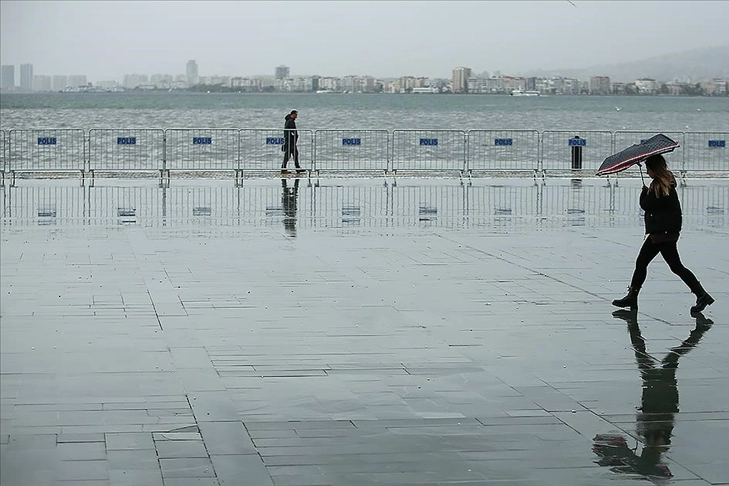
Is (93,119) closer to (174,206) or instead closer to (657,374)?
(174,206)

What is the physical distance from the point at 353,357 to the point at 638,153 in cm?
357

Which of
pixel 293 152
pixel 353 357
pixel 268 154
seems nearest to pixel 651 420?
pixel 353 357

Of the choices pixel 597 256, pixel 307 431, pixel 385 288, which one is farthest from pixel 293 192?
pixel 307 431

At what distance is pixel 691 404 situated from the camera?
830 cm

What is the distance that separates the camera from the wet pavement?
6.90 m

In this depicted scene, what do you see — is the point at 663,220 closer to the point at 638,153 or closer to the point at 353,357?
the point at 638,153

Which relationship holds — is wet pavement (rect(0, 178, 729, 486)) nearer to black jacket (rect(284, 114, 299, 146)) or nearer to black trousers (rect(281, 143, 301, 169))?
black trousers (rect(281, 143, 301, 169))

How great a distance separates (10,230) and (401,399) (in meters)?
10.7

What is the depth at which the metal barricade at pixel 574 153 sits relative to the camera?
33.5 m

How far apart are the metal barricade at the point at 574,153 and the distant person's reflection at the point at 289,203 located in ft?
22.1

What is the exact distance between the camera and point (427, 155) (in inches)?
1823

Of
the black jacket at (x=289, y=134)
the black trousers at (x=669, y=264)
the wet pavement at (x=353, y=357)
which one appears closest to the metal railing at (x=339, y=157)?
the black jacket at (x=289, y=134)

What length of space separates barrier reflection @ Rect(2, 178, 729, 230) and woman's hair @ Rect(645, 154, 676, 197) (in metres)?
7.43

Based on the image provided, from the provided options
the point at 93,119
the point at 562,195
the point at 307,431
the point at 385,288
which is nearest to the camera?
the point at 307,431
